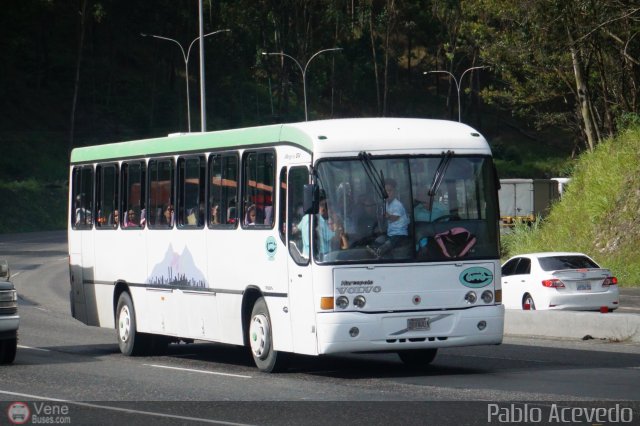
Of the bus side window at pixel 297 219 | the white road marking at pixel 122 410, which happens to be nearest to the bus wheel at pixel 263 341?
the bus side window at pixel 297 219

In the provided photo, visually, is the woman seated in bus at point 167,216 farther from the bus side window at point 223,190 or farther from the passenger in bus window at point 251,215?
the passenger in bus window at point 251,215

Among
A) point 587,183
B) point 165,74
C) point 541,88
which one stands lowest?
point 587,183

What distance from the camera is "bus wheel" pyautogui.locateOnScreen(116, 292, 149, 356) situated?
2013 cm

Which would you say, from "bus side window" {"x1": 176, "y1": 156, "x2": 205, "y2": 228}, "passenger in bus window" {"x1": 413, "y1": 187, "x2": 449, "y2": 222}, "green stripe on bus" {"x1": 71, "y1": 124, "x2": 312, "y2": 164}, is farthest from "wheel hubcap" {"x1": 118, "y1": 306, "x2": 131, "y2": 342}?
"passenger in bus window" {"x1": 413, "y1": 187, "x2": 449, "y2": 222}

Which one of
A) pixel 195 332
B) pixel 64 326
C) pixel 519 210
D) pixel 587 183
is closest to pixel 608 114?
pixel 587 183

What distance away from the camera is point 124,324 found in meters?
20.3

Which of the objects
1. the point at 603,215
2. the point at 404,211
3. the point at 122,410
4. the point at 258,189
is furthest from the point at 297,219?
the point at 603,215

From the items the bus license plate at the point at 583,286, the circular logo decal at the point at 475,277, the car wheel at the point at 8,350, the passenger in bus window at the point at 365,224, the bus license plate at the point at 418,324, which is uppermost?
the passenger in bus window at the point at 365,224

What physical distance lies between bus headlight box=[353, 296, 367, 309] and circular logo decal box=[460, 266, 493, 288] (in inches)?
49.1

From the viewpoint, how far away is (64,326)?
27609 millimetres

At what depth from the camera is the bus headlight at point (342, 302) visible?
15117 mm

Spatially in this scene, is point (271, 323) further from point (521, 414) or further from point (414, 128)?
point (521, 414)

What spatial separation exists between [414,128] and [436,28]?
9722 cm

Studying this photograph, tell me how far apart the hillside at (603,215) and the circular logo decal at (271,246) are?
2079cm
